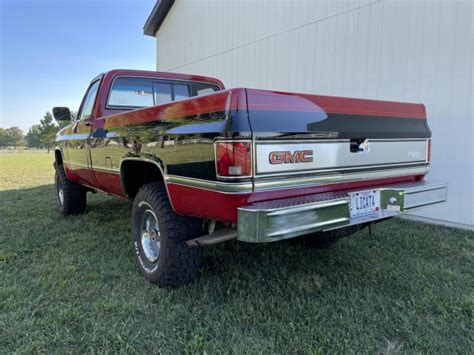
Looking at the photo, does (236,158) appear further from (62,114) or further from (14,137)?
(14,137)

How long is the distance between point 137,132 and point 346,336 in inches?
83.7

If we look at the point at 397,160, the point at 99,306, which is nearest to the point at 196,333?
the point at 99,306

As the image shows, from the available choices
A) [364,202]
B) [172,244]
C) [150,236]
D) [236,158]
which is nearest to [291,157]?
[236,158]

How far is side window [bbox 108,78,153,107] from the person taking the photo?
414 centimetres

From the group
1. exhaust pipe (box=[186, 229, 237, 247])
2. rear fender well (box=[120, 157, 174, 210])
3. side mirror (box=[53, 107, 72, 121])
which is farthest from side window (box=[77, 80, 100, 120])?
exhaust pipe (box=[186, 229, 237, 247])

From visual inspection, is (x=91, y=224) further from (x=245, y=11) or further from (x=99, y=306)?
(x=245, y=11)

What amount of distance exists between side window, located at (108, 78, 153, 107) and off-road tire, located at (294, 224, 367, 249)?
2.43 metres

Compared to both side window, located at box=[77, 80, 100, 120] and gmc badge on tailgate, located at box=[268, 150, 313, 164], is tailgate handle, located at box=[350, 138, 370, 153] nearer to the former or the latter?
gmc badge on tailgate, located at box=[268, 150, 313, 164]

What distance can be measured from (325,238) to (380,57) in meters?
3.28

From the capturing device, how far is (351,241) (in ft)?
13.6

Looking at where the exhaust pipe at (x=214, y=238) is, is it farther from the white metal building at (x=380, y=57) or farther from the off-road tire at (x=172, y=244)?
the white metal building at (x=380, y=57)

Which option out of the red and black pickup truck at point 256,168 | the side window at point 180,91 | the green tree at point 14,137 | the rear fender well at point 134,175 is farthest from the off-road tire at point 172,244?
the green tree at point 14,137

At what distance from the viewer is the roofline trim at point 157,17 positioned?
1133 centimetres

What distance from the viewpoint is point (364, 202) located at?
2518 mm
